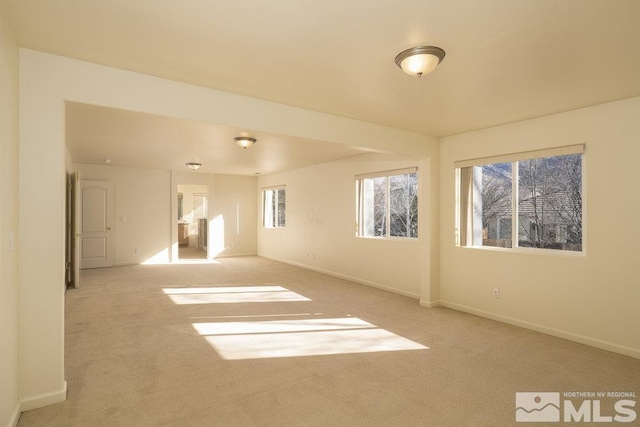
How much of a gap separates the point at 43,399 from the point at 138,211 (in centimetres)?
685

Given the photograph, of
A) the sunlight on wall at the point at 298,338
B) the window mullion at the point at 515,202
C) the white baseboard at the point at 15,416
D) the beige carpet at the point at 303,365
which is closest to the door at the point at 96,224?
the beige carpet at the point at 303,365

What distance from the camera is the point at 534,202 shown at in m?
4.18

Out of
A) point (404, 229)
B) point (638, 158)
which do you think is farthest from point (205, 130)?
point (638, 158)

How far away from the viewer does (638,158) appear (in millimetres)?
3318

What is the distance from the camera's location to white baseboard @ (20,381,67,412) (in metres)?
2.35

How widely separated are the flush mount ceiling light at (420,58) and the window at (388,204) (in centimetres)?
310

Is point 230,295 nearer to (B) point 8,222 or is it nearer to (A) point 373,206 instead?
(A) point 373,206

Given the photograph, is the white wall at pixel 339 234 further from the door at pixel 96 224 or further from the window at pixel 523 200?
the door at pixel 96 224

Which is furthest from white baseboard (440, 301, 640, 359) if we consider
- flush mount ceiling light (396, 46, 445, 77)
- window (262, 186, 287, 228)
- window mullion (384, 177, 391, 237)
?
window (262, 186, 287, 228)

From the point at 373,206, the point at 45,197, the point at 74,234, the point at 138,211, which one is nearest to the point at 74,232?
the point at 74,234

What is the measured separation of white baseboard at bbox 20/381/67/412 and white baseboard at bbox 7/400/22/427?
34 mm

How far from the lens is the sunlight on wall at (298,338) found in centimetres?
337

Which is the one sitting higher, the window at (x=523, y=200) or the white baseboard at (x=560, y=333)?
the window at (x=523, y=200)

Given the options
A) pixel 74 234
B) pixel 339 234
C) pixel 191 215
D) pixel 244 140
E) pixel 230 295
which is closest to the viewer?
pixel 244 140
